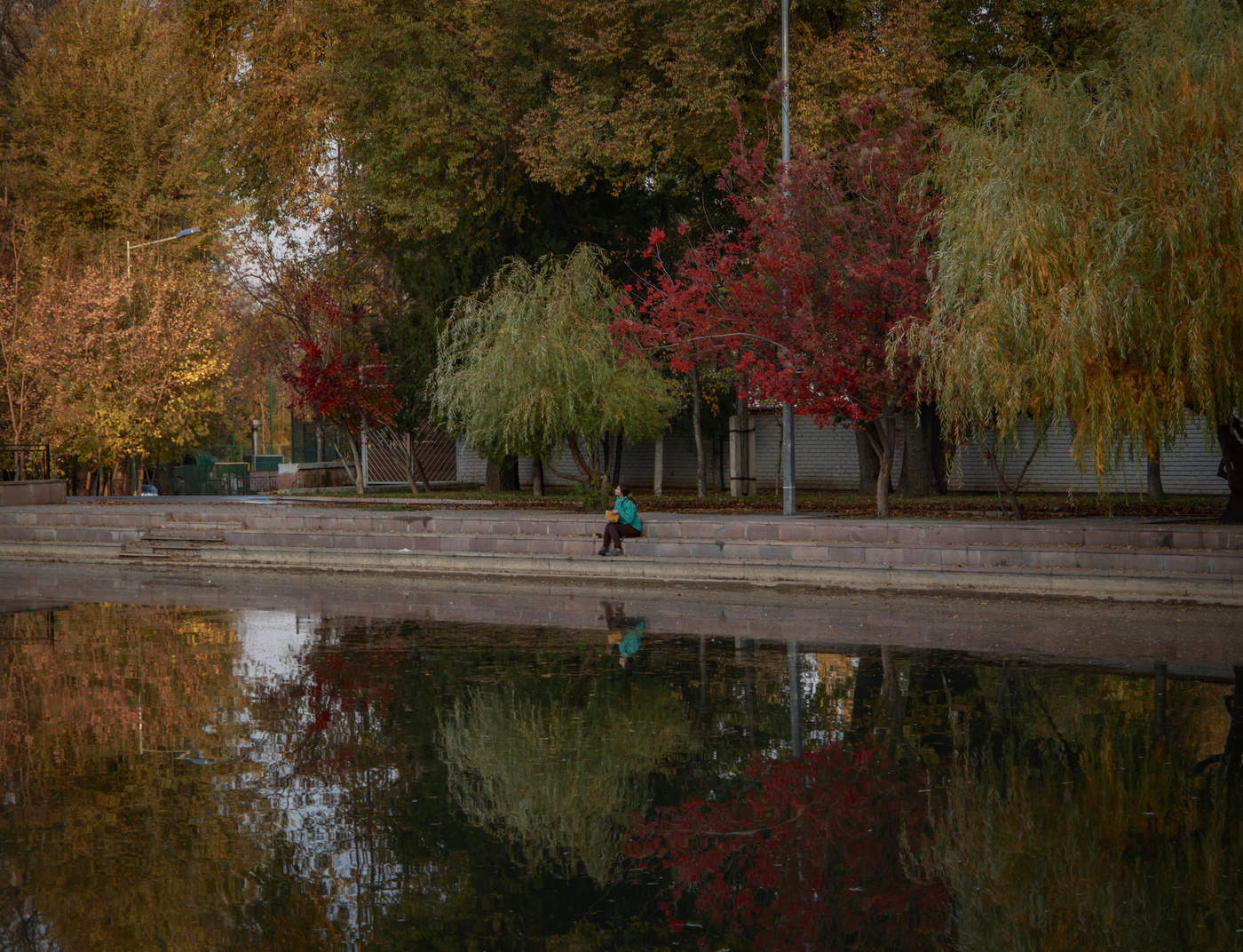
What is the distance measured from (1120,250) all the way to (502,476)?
2451 centimetres

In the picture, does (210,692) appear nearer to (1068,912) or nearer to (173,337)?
(1068,912)

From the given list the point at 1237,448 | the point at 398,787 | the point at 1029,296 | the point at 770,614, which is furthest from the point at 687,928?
the point at 1237,448

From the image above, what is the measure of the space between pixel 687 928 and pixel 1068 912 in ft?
5.53

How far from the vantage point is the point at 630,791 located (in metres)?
8.07

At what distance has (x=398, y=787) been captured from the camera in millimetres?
8203

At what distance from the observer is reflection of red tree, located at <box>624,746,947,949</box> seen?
5.72 meters

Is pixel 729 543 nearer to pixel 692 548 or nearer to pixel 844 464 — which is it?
pixel 692 548

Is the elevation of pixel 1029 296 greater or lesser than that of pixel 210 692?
greater

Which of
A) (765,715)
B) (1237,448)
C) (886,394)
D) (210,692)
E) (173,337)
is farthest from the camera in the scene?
(173,337)

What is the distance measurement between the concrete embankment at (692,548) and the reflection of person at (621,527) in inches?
9.5

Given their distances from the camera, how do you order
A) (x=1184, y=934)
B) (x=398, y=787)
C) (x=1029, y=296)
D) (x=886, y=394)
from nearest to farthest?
(x=1184, y=934)
(x=398, y=787)
(x=1029, y=296)
(x=886, y=394)

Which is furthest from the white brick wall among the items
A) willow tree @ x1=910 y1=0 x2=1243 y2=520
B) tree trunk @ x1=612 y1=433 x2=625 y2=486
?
willow tree @ x1=910 y1=0 x2=1243 y2=520

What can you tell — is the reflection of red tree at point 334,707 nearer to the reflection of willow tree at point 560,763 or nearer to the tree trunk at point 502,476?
the reflection of willow tree at point 560,763

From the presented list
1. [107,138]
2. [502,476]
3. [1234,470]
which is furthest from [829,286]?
[107,138]
